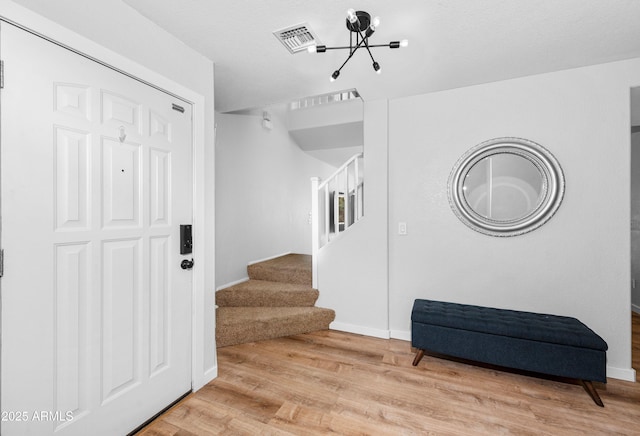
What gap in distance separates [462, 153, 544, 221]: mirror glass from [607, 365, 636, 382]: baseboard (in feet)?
4.44

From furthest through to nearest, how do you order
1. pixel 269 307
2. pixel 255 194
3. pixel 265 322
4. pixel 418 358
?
pixel 255 194
pixel 269 307
pixel 265 322
pixel 418 358

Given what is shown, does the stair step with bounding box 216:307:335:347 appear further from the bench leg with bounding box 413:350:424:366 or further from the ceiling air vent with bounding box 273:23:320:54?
the ceiling air vent with bounding box 273:23:320:54

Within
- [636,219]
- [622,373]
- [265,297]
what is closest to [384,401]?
[265,297]

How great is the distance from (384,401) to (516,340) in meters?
1.07

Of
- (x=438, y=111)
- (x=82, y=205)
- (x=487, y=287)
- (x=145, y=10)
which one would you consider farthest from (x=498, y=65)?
(x=82, y=205)

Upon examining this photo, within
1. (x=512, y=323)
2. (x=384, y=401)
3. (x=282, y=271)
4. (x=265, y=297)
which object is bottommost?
(x=384, y=401)

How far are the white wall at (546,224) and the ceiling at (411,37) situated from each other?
0.20 meters

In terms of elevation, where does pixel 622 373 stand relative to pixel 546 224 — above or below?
below

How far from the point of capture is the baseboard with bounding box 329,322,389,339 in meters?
2.93

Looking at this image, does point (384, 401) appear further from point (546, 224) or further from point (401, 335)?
point (546, 224)

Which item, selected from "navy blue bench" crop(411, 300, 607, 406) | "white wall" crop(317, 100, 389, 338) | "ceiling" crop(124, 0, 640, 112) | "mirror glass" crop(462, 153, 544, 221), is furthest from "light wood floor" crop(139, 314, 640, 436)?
"ceiling" crop(124, 0, 640, 112)

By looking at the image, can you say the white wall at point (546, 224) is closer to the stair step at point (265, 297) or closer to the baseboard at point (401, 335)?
the baseboard at point (401, 335)

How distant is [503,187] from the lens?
2.53 m

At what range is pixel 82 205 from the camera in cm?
138
